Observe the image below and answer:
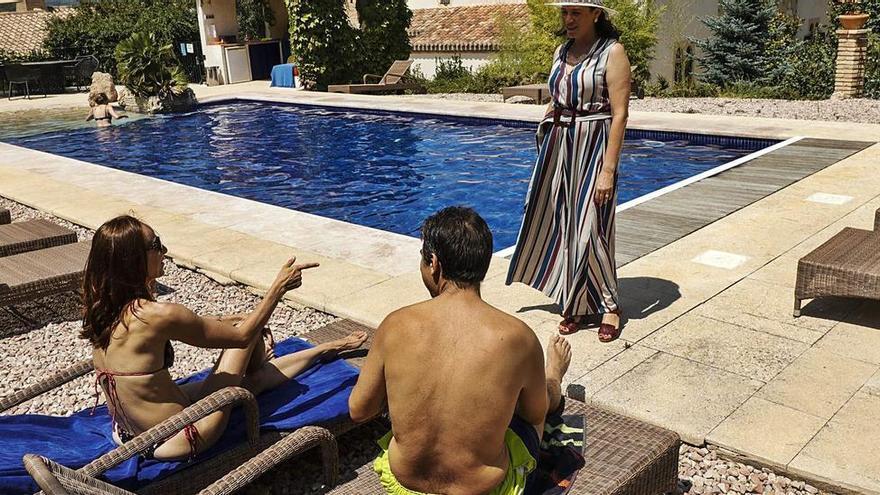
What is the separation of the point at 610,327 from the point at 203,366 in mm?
2388

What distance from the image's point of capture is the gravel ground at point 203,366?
3.29 m

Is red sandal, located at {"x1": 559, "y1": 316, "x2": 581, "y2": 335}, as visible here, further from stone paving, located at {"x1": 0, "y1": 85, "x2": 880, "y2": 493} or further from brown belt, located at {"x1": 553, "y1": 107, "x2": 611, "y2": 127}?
brown belt, located at {"x1": 553, "y1": 107, "x2": 611, "y2": 127}

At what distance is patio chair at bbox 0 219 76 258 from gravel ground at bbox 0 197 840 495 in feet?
1.46

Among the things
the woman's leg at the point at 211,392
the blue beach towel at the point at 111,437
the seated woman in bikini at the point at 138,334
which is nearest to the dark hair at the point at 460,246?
the seated woman in bikini at the point at 138,334

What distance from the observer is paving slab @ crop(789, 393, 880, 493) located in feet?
10.2

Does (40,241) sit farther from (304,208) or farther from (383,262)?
(304,208)

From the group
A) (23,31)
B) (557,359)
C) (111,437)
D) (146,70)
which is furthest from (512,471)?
(23,31)

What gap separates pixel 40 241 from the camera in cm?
616

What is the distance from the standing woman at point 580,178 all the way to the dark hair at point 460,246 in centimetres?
233

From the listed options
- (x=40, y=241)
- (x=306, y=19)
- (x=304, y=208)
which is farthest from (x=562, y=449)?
(x=306, y=19)

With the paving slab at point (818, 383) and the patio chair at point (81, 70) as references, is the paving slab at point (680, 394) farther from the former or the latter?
the patio chair at point (81, 70)

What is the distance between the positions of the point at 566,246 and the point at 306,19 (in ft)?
60.7

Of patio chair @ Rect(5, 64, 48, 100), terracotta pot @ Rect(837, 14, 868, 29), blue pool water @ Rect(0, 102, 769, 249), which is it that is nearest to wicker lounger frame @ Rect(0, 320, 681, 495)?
blue pool water @ Rect(0, 102, 769, 249)

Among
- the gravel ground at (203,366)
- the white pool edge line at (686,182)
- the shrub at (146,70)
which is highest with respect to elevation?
the shrub at (146,70)
